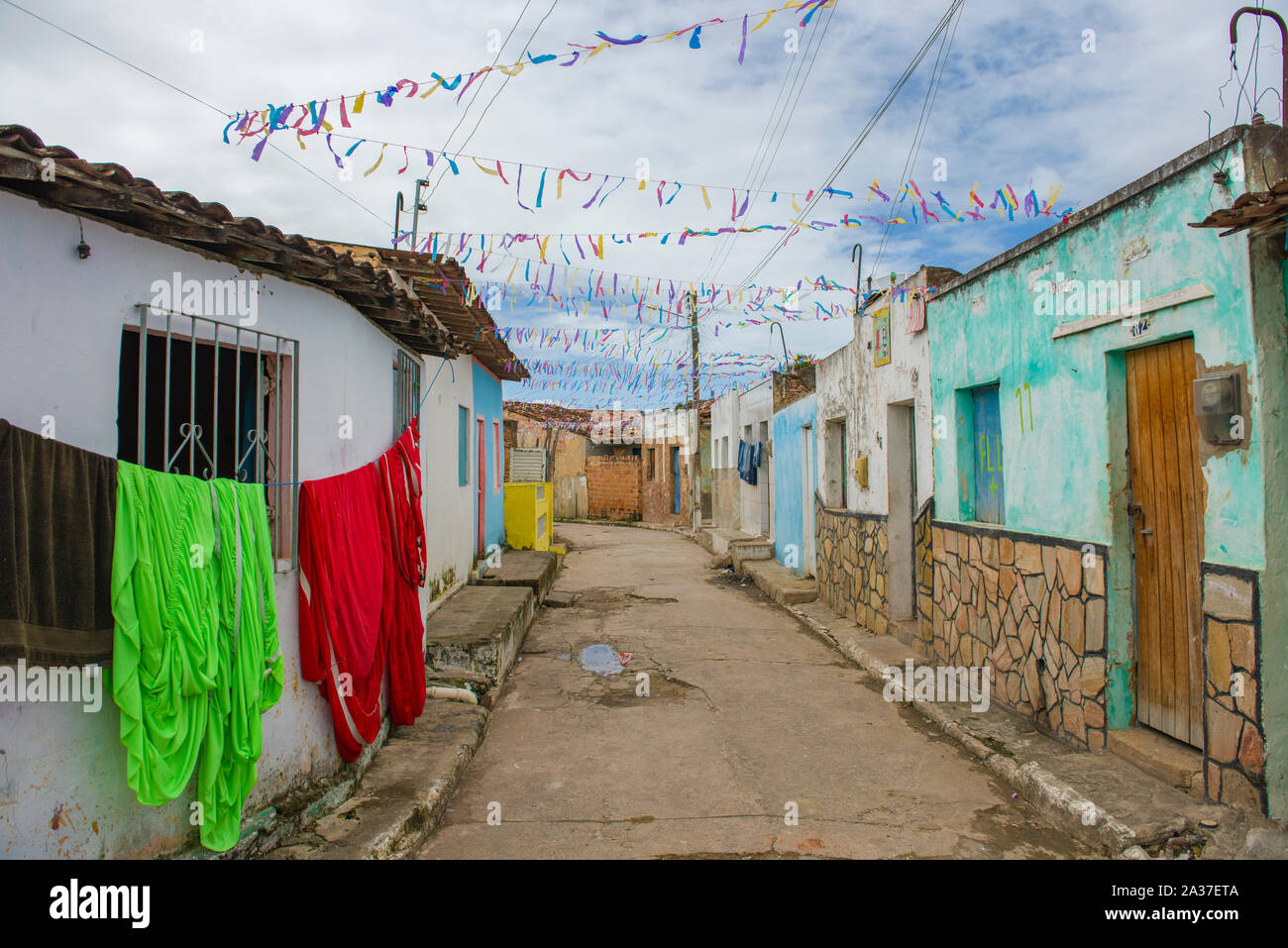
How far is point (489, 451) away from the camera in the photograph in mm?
13711

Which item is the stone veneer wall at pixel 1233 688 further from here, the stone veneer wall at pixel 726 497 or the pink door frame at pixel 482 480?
the stone veneer wall at pixel 726 497

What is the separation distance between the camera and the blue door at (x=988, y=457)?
6438 mm

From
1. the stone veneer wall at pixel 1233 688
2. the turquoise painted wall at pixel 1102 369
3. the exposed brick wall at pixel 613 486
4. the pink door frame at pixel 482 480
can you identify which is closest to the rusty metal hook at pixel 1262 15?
the turquoise painted wall at pixel 1102 369

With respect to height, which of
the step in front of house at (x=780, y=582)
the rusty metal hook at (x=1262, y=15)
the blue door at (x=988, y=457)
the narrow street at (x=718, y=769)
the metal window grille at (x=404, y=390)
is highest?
the rusty metal hook at (x=1262, y=15)

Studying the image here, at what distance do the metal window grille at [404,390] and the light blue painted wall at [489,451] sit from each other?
481cm

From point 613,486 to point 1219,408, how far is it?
2502cm

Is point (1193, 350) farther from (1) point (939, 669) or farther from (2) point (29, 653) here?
(2) point (29, 653)

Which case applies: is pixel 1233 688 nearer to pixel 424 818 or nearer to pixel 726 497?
pixel 424 818

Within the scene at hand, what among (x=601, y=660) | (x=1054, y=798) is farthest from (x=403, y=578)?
(x=1054, y=798)

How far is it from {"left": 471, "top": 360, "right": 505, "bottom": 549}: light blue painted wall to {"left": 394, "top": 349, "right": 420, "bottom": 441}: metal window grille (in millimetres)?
4812

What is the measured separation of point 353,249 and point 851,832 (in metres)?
5.26

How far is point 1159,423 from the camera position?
14.8 ft
